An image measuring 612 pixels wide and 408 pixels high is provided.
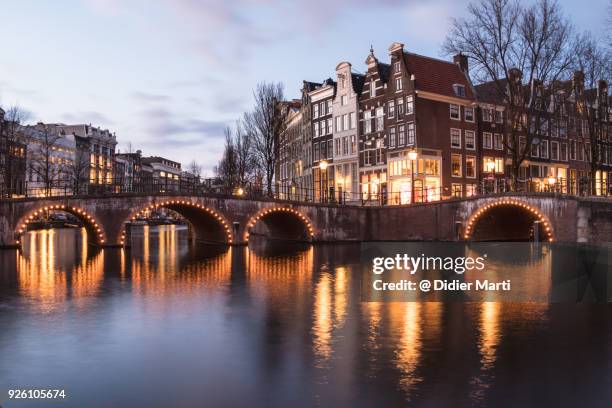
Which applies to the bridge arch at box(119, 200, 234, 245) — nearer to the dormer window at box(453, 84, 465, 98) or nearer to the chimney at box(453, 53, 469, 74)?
the dormer window at box(453, 84, 465, 98)

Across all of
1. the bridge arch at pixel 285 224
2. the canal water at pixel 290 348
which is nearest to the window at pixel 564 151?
the bridge arch at pixel 285 224

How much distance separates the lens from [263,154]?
6022cm

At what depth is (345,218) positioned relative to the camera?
49844mm

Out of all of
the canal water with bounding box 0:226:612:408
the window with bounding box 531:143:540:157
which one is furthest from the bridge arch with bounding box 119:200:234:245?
the window with bounding box 531:143:540:157

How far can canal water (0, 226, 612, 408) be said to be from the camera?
938cm

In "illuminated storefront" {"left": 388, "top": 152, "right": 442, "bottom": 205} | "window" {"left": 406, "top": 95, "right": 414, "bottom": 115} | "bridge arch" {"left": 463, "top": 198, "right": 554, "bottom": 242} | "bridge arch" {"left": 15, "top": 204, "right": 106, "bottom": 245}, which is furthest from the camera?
"window" {"left": 406, "top": 95, "right": 414, "bottom": 115}

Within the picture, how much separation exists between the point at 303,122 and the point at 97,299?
205 feet

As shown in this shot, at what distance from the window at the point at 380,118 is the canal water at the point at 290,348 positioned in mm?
39840

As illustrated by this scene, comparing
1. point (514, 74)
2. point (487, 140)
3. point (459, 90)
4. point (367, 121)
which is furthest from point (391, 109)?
point (514, 74)

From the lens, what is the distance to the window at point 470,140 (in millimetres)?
59156

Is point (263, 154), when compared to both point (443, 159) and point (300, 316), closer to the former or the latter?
point (443, 159)

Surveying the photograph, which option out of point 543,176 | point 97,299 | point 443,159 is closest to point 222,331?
point 97,299

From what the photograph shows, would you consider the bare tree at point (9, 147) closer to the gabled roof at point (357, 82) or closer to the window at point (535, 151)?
the gabled roof at point (357, 82)

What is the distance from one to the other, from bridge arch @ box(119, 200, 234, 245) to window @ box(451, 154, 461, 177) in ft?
76.1
